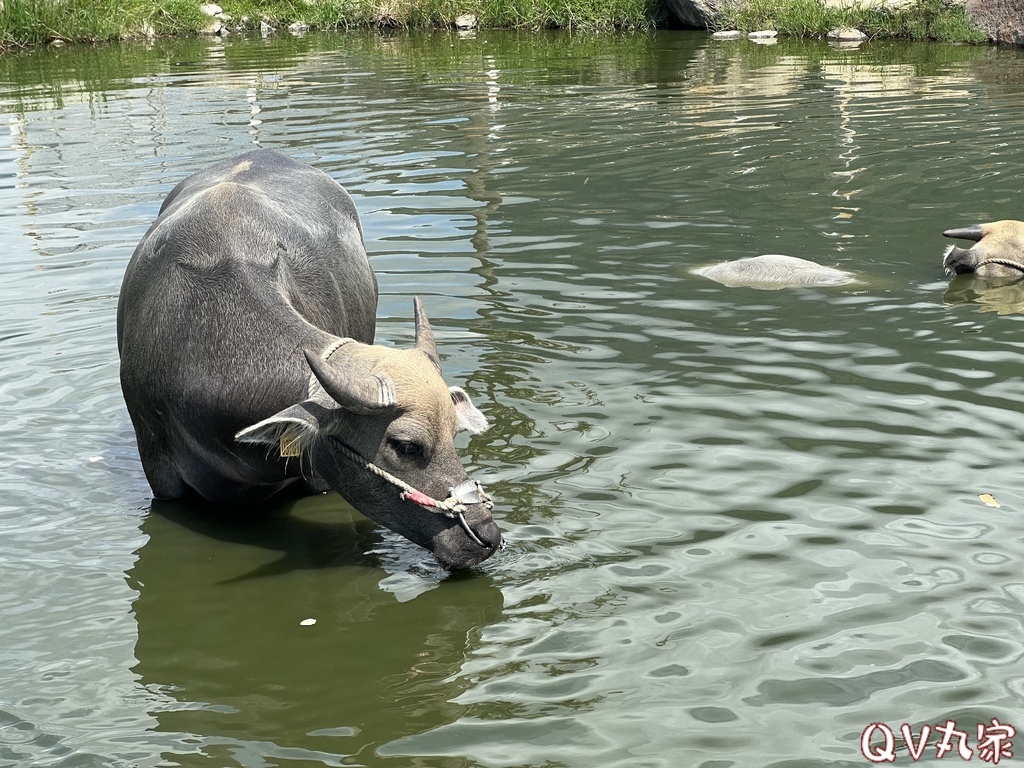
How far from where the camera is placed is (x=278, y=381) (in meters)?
5.11

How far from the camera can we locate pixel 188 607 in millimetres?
4980

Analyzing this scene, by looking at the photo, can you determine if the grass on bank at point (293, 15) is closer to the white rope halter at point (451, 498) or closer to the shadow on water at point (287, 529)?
the shadow on water at point (287, 529)

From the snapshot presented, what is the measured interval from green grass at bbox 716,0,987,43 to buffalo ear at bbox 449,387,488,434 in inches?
789

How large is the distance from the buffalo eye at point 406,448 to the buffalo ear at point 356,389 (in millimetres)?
148

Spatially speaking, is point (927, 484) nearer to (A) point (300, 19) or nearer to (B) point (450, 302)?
(B) point (450, 302)

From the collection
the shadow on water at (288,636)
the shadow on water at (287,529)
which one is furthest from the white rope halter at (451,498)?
the shadow on water at (287,529)

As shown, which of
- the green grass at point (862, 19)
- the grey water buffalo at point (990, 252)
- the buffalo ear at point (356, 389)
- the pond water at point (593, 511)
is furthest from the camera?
the green grass at point (862, 19)

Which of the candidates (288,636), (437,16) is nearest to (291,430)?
(288,636)

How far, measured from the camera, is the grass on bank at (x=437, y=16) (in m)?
23.3

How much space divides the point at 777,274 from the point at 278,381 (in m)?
4.44

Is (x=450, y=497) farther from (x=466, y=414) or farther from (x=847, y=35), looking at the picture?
(x=847, y=35)

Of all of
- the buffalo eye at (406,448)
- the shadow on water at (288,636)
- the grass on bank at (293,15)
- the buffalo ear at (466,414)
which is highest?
the grass on bank at (293,15)

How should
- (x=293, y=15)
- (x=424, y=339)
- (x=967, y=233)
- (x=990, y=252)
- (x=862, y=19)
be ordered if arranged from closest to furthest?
(x=424, y=339), (x=990, y=252), (x=967, y=233), (x=862, y=19), (x=293, y=15)

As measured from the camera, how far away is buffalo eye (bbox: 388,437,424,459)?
474cm
